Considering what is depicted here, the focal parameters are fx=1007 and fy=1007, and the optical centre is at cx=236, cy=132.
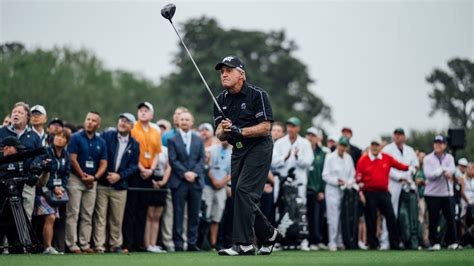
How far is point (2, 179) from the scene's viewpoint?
46.0ft

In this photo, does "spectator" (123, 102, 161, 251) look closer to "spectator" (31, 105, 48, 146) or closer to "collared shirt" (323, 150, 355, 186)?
"spectator" (31, 105, 48, 146)

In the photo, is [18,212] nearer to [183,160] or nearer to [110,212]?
[110,212]

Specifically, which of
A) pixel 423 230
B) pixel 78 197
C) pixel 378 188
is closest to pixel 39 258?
pixel 78 197

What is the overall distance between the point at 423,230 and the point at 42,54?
42.6 m

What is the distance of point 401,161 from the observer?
850 inches

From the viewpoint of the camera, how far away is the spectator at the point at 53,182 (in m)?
15.6

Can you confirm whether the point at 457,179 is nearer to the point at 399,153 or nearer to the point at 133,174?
the point at 399,153

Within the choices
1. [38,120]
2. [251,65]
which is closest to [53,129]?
[38,120]

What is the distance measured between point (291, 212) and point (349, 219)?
2.03m

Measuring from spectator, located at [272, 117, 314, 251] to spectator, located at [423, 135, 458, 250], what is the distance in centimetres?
248

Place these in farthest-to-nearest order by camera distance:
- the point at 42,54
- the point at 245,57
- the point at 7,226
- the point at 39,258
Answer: the point at 245,57 → the point at 42,54 → the point at 7,226 → the point at 39,258

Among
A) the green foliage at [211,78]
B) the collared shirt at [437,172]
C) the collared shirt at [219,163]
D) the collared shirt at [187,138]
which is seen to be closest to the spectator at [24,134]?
the collared shirt at [187,138]

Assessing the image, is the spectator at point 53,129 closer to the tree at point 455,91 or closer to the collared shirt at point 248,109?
the collared shirt at point 248,109

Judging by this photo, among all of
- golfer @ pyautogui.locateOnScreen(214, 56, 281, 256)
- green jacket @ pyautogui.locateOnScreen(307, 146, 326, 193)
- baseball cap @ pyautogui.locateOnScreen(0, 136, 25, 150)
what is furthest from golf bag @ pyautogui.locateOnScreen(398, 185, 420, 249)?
baseball cap @ pyautogui.locateOnScreen(0, 136, 25, 150)
